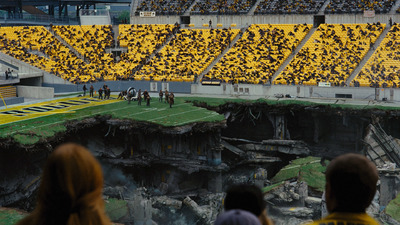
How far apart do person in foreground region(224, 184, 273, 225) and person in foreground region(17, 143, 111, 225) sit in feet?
4.57

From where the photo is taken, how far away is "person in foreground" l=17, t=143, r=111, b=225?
15.9 ft

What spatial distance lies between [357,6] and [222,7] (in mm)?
14780

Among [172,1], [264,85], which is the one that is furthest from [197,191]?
[172,1]

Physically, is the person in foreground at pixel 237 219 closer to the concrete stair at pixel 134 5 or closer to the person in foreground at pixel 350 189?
the person in foreground at pixel 350 189

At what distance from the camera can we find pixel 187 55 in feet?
192

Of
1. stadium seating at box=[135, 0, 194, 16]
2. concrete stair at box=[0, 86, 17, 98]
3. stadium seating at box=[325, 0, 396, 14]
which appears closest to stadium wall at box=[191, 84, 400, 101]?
stadium seating at box=[325, 0, 396, 14]

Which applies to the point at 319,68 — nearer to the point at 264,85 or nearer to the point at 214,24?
the point at 264,85

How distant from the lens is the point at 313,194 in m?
A: 34.6

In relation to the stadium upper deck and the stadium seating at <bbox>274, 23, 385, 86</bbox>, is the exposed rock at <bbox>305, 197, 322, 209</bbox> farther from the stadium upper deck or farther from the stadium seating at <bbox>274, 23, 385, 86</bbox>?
the stadium seating at <bbox>274, 23, 385, 86</bbox>

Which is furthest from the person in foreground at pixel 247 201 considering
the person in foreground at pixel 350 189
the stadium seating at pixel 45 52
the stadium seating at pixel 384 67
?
the stadium seating at pixel 45 52

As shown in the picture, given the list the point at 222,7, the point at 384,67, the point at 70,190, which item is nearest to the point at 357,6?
the point at 384,67

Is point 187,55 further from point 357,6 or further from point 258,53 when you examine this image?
point 357,6

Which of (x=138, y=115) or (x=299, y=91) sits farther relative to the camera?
(x=299, y=91)

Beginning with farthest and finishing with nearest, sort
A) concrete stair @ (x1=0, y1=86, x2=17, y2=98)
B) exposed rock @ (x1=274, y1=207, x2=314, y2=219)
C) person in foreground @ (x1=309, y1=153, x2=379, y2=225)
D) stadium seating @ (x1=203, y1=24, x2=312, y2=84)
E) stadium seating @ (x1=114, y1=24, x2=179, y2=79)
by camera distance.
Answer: stadium seating @ (x1=114, y1=24, x2=179, y2=79) < stadium seating @ (x1=203, y1=24, x2=312, y2=84) < concrete stair @ (x1=0, y1=86, x2=17, y2=98) < exposed rock @ (x1=274, y1=207, x2=314, y2=219) < person in foreground @ (x1=309, y1=153, x2=379, y2=225)
